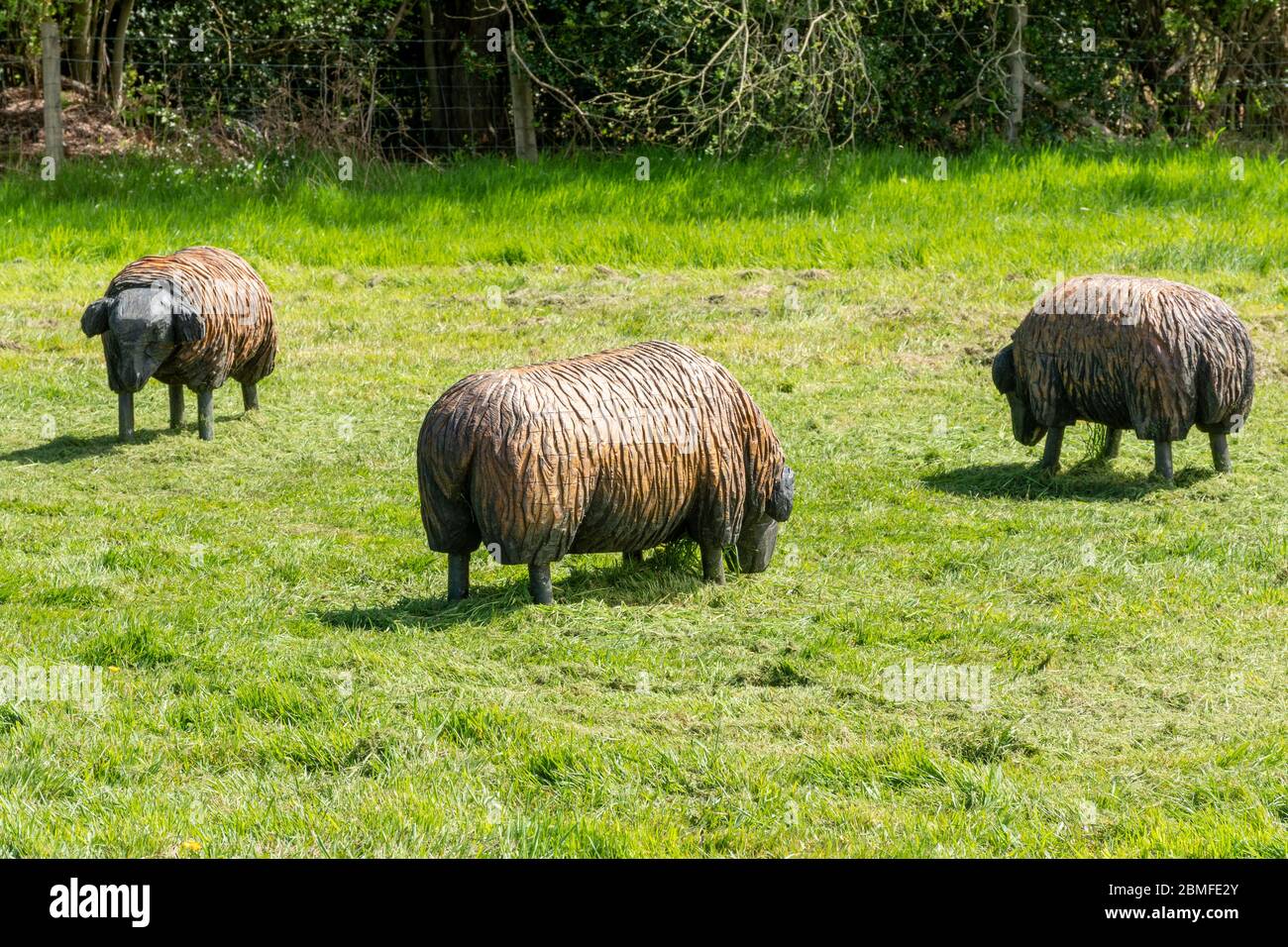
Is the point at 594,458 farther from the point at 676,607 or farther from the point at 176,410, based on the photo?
the point at 176,410

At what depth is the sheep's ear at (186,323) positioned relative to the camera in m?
9.34

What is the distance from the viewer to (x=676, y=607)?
6496mm

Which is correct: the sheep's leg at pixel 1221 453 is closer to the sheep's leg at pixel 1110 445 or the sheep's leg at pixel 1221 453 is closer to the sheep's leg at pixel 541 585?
the sheep's leg at pixel 1110 445

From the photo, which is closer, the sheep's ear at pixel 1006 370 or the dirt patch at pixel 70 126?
the sheep's ear at pixel 1006 370

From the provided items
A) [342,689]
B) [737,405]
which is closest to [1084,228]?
[737,405]

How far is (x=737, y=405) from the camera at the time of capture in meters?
6.66

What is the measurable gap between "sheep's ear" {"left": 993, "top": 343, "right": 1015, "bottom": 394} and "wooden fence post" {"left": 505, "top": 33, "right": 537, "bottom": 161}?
951 centimetres

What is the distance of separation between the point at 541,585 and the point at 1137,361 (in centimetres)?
364

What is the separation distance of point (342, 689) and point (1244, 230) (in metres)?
10.7

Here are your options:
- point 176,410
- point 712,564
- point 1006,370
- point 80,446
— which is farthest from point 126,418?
point 1006,370

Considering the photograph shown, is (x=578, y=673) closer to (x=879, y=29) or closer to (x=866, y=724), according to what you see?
(x=866, y=724)

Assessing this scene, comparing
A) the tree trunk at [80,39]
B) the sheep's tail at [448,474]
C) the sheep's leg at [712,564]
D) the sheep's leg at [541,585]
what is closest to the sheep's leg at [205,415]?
the sheep's tail at [448,474]

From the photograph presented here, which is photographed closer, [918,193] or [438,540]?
[438,540]

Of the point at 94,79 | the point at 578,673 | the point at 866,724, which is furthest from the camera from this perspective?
the point at 94,79
